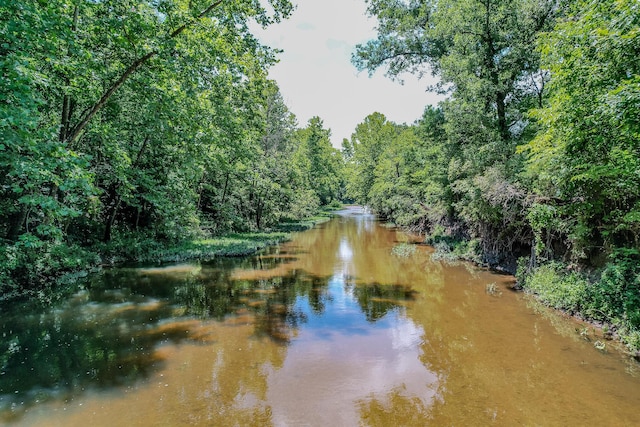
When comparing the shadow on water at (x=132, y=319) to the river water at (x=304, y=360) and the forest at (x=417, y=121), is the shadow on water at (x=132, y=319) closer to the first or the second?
the river water at (x=304, y=360)

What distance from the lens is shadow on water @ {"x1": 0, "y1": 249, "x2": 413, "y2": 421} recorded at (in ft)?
19.4

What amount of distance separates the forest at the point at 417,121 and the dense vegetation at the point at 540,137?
6 centimetres

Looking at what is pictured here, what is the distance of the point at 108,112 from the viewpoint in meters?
13.8

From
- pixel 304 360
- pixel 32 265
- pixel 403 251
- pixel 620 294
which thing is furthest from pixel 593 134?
pixel 32 265

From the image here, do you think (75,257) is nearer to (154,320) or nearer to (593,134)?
(154,320)

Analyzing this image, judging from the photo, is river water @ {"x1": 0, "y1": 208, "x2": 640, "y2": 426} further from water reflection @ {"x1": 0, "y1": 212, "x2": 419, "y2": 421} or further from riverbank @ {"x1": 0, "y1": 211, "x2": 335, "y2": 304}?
riverbank @ {"x1": 0, "y1": 211, "x2": 335, "y2": 304}

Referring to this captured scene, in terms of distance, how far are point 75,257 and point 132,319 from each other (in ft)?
18.4

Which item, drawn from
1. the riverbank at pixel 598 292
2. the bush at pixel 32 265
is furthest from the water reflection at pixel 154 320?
the riverbank at pixel 598 292

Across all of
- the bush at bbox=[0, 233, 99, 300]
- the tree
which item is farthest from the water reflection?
the tree

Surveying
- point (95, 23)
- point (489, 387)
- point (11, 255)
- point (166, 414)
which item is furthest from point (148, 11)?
point (489, 387)

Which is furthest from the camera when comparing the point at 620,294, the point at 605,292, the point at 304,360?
the point at 605,292

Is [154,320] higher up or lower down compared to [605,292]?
lower down

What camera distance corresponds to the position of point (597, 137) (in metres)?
7.21

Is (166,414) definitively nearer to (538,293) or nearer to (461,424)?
(461,424)
